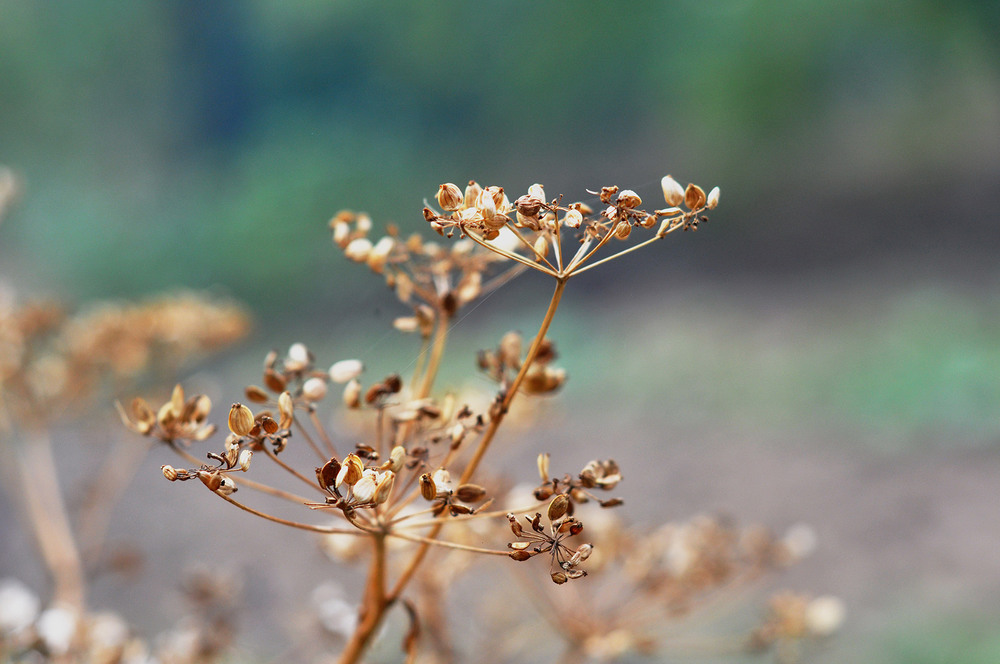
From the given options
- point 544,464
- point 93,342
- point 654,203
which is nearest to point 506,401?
point 544,464

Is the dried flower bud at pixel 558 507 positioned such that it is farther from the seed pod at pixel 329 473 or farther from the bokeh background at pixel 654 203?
the bokeh background at pixel 654 203

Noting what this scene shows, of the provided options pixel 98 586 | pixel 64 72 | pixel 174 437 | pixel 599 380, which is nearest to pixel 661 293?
pixel 599 380

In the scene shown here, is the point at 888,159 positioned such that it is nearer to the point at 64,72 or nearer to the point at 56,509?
the point at 56,509

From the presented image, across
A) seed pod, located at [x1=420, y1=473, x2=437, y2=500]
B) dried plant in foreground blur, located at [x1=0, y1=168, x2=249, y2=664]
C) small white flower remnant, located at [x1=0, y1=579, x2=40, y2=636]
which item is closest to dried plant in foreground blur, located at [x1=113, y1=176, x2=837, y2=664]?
seed pod, located at [x1=420, y1=473, x2=437, y2=500]

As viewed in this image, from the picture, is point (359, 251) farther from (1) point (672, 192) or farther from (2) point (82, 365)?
(2) point (82, 365)

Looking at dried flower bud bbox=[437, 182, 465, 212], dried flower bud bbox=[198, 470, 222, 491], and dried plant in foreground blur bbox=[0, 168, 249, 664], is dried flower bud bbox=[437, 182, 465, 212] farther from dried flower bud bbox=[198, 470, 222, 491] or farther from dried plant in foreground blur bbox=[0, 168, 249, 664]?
dried plant in foreground blur bbox=[0, 168, 249, 664]

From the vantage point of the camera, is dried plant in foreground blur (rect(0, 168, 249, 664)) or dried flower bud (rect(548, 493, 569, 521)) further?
dried plant in foreground blur (rect(0, 168, 249, 664))
